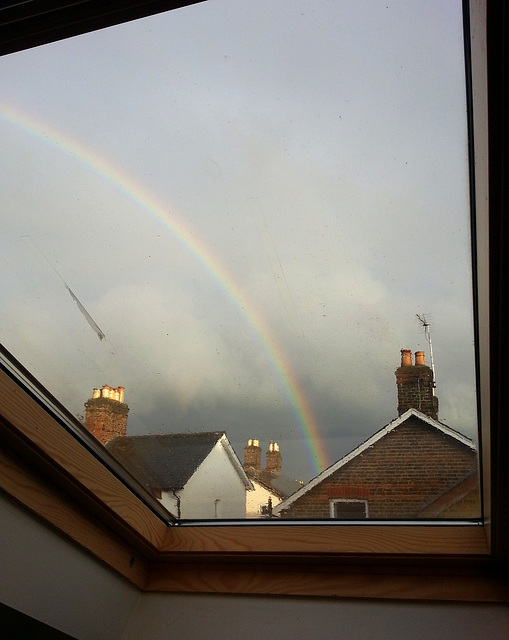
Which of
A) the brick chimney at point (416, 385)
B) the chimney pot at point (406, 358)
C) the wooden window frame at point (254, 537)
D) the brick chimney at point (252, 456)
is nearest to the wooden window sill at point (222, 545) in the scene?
the wooden window frame at point (254, 537)

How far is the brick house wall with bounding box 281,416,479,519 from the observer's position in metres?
1.42

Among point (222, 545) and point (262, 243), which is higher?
point (262, 243)

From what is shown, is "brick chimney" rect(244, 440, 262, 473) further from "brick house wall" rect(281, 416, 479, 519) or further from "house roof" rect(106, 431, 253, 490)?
"brick house wall" rect(281, 416, 479, 519)

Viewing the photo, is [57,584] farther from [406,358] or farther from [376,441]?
[406,358]

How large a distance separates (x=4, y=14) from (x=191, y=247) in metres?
0.57

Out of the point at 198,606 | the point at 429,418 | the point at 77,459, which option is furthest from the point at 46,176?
the point at 198,606

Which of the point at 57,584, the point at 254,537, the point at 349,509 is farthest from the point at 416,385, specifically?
the point at 57,584

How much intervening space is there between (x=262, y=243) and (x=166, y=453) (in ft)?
2.19

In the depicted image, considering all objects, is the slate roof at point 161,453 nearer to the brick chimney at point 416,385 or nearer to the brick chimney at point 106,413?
the brick chimney at point 106,413

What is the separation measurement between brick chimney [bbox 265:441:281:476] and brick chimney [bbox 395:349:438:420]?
1.19 feet

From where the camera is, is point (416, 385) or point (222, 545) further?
point (222, 545)

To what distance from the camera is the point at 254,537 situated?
1.62 m

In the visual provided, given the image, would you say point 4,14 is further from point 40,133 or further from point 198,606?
point 198,606

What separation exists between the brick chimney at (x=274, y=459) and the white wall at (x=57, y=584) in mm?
515
